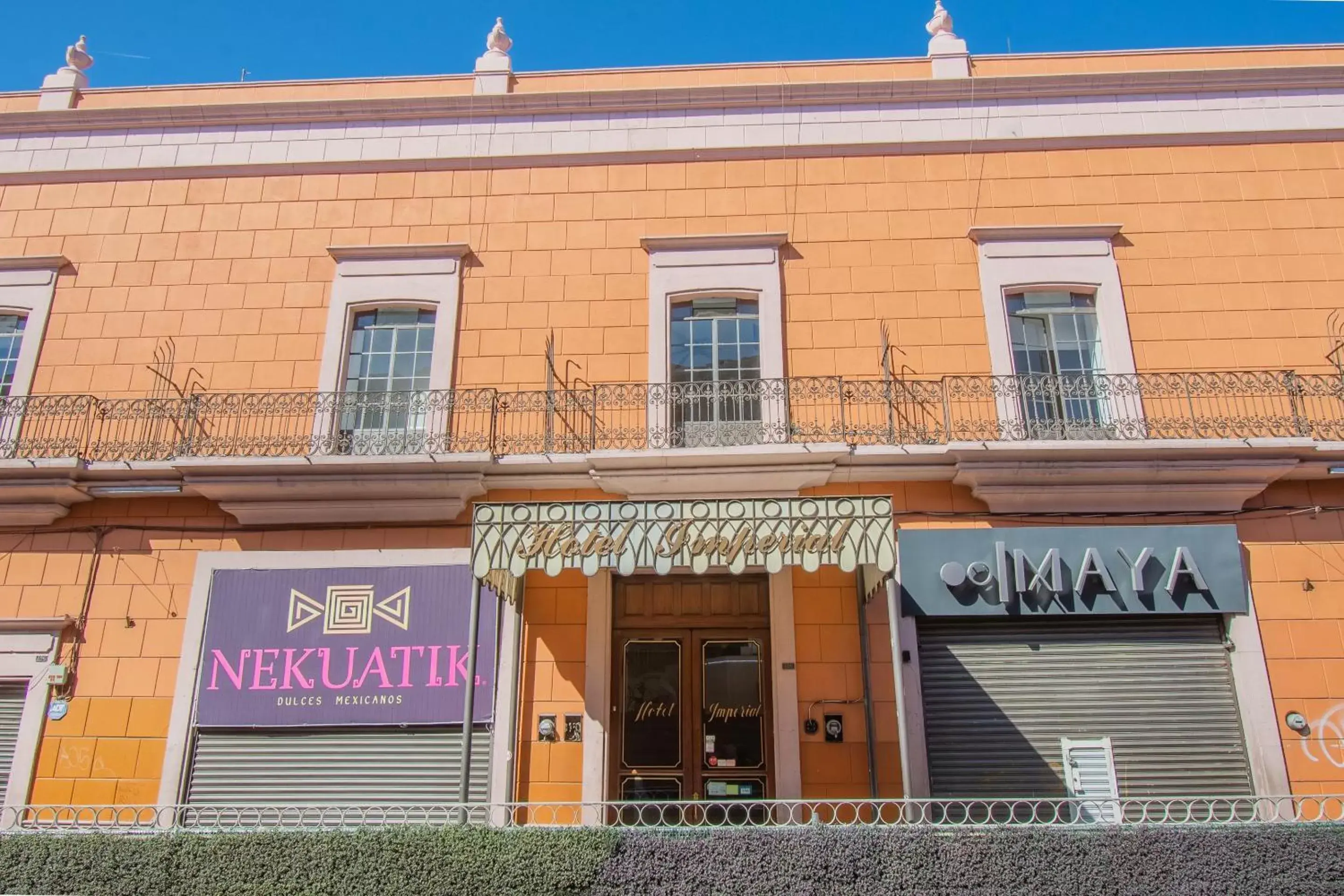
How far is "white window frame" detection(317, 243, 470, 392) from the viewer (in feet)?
33.9

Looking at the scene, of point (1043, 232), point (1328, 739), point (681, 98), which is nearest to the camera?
point (1328, 739)

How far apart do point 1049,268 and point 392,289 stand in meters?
7.56

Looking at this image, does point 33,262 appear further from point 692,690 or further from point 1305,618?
point 1305,618

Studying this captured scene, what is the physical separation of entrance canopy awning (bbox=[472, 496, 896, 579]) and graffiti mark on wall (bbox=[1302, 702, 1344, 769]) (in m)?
4.51

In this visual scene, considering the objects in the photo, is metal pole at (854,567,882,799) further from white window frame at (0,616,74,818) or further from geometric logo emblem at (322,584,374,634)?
white window frame at (0,616,74,818)

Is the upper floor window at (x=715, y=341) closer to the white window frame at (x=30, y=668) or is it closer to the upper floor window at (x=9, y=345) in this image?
the white window frame at (x=30, y=668)

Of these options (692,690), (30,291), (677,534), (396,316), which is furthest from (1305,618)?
(30,291)

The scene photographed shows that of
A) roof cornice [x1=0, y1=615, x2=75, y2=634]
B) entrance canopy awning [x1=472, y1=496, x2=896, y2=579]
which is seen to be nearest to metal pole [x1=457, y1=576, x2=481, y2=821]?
entrance canopy awning [x1=472, y1=496, x2=896, y2=579]

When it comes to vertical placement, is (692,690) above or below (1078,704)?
above

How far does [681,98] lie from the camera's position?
438 inches

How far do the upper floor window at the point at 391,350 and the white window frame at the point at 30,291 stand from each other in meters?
3.65

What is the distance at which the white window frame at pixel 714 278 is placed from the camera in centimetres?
1020

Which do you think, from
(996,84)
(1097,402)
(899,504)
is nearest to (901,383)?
(899,504)

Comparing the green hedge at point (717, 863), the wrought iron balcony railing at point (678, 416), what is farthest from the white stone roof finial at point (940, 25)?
the green hedge at point (717, 863)
